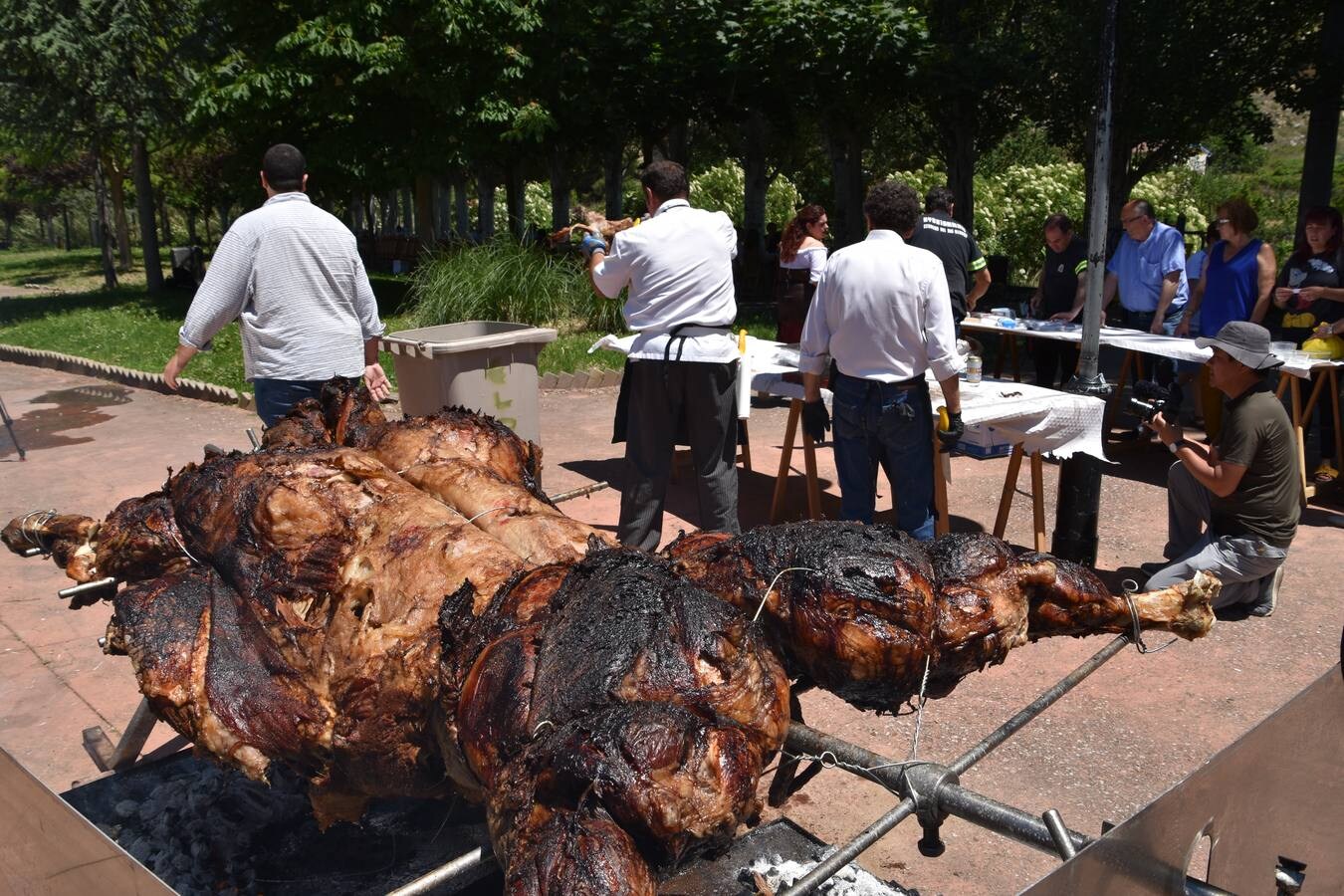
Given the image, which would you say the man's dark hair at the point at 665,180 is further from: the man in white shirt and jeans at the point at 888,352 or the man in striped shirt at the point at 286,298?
the man in striped shirt at the point at 286,298

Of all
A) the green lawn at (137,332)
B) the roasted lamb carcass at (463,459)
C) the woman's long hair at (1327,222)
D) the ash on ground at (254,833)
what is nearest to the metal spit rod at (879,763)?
the roasted lamb carcass at (463,459)

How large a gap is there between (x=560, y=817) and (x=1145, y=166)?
18.5 meters

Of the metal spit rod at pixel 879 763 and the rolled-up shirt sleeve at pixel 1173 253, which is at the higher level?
the rolled-up shirt sleeve at pixel 1173 253

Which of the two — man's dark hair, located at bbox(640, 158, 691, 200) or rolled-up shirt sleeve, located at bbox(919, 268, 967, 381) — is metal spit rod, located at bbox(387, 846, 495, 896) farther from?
man's dark hair, located at bbox(640, 158, 691, 200)

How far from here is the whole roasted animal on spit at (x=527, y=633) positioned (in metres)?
2.02

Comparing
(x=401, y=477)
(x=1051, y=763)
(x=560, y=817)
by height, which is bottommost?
(x=1051, y=763)

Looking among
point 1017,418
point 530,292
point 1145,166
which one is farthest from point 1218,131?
point 1017,418

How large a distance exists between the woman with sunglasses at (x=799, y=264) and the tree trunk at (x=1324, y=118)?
790cm

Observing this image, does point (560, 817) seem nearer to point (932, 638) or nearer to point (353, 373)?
point (932, 638)

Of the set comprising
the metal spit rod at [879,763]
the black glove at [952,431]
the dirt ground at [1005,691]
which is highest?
the black glove at [952,431]

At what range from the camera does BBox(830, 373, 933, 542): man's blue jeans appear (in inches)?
201

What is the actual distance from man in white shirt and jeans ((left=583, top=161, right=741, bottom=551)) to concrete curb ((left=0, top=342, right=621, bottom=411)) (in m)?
5.10

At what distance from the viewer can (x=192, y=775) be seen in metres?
3.68

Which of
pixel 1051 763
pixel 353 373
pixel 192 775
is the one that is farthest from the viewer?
pixel 353 373
